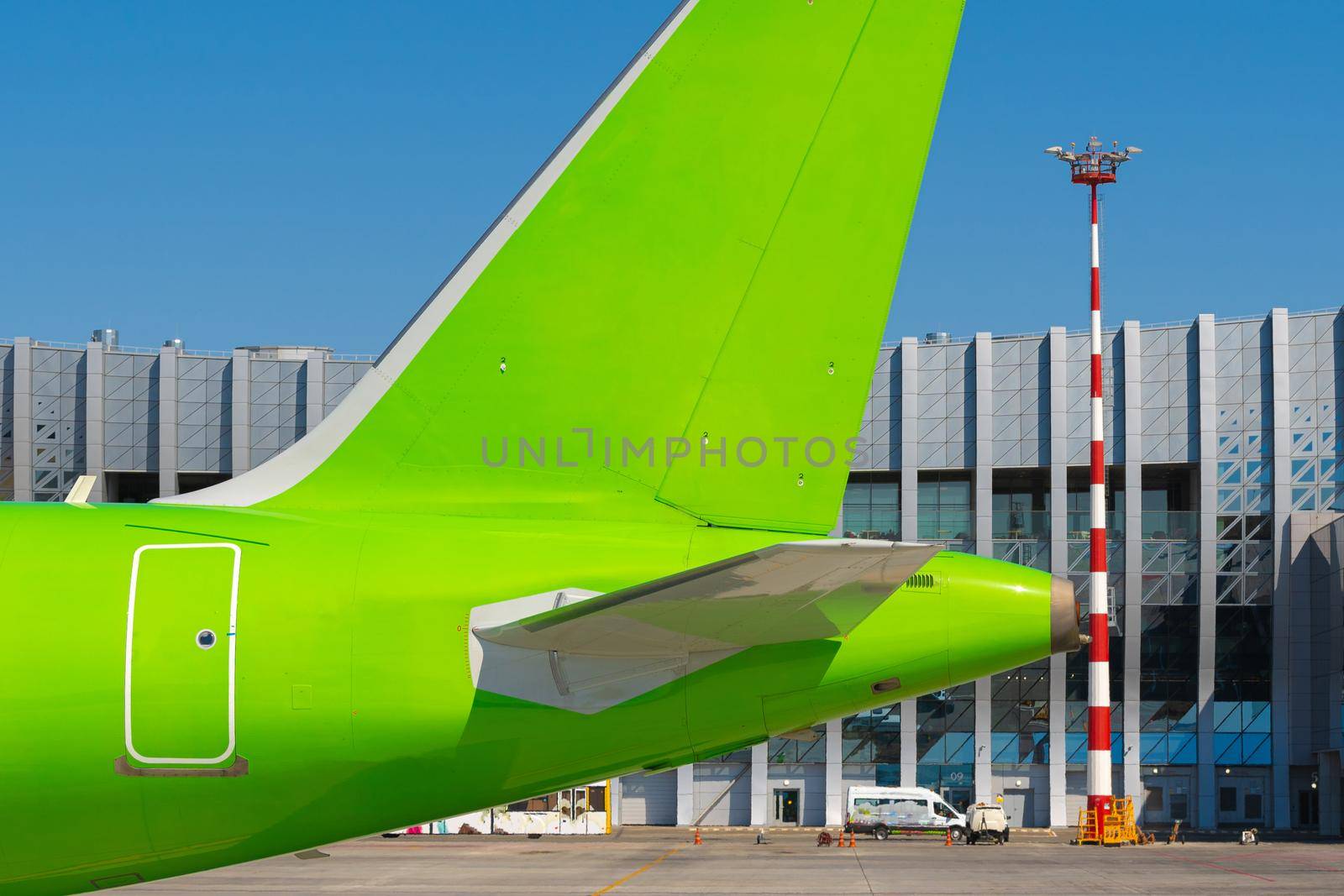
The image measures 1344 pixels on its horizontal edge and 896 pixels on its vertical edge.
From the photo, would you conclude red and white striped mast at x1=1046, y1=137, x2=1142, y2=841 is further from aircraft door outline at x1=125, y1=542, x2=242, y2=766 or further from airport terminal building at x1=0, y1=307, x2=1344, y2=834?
aircraft door outline at x1=125, y1=542, x2=242, y2=766

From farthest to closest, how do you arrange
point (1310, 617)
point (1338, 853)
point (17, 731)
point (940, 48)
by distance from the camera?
point (1310, 617) → point (1338, 853) → point (940, 48) → point (17, 731)

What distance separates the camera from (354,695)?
9.09 m

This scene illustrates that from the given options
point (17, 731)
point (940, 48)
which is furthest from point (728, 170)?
point (17, 731)

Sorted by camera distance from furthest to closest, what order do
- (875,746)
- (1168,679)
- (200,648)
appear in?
(875,746) → (1168,679) → (200,648)

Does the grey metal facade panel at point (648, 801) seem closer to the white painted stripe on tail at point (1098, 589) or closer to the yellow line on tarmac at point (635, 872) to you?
the yellow line on tarmac at point (635, 872)

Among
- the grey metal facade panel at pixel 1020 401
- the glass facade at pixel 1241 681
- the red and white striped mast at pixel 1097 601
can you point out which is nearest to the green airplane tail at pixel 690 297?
the red and white striped mast at pixel 1097 601

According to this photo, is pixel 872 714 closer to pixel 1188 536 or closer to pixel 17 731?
pixel 1188 536

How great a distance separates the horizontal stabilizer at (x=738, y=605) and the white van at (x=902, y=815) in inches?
2229

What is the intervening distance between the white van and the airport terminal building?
26.3ft

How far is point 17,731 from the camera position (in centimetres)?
897

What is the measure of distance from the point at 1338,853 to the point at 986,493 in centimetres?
2700

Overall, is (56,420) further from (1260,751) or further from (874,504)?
(1260,751)

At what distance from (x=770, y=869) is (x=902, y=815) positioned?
25678 millimetres

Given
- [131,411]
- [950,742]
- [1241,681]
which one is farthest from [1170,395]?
[131,411]
